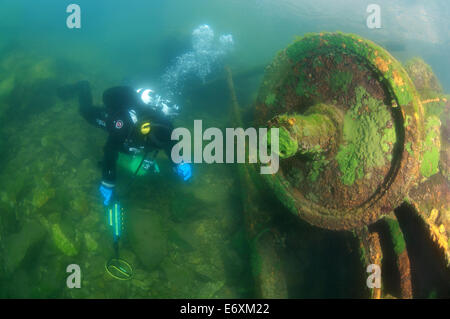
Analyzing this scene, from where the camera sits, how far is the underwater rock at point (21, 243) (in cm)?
392

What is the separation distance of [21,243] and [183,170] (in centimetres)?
283

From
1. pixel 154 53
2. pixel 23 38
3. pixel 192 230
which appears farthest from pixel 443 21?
pixel 23 38

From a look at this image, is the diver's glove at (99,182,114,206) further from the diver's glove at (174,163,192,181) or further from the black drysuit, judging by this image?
the diver's glove at (174,163,192,181)

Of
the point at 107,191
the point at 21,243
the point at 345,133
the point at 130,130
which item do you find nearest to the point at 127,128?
the point at 130,130

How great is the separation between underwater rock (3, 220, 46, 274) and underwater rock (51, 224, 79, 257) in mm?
221

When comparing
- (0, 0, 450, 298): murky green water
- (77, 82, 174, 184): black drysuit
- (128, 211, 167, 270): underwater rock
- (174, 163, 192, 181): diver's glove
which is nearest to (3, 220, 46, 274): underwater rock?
(0, 0, 450, 298): murky green water

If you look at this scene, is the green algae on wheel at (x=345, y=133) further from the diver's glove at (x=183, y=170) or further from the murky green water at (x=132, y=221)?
the diver's glove at (x=183, y=170)

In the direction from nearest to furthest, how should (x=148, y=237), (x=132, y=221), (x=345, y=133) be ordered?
(x=345, y=133) < (x=148, y=237) < (x=132, y=221)

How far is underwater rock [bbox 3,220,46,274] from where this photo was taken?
12.8 ft

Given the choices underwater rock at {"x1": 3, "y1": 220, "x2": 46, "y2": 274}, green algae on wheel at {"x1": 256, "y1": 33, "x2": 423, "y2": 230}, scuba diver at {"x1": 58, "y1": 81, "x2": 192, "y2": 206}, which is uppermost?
scuba diver at {"x1": 58, "y1": 81, "x2": 192, "y2": 206}

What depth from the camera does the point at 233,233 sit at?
3.96 meters

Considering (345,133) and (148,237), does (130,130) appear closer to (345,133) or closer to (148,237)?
(148,237)

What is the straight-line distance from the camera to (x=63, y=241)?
3.98 m

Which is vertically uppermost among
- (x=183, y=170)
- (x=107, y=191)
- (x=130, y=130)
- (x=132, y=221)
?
(x=130, y=130)
